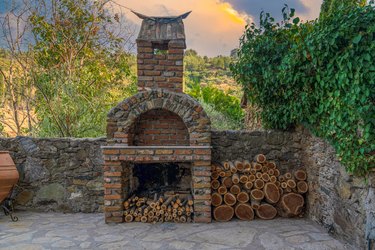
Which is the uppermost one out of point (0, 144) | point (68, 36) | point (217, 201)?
point (68, 36)

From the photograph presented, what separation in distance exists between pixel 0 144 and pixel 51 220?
5.05 feet

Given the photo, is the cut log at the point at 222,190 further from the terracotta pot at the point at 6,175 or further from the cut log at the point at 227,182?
the terracotta pot at the point at 6,175

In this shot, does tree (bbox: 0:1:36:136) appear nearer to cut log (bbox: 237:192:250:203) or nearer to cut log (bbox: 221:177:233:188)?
cut log (bbox: 221:177:233:188)

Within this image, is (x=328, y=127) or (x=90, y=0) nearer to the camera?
(x=328, y=127)

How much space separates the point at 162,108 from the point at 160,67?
0.62m

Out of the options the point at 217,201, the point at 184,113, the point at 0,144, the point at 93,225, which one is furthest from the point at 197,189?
the point at 0,144

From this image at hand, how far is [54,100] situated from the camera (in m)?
6.18

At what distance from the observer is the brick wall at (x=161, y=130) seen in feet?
14.0

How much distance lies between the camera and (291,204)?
13.1 feet

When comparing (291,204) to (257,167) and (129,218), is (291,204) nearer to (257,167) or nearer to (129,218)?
(257,167)

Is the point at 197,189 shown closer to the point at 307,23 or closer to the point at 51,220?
the point at 51,220

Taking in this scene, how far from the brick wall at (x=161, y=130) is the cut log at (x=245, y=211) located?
1.18m

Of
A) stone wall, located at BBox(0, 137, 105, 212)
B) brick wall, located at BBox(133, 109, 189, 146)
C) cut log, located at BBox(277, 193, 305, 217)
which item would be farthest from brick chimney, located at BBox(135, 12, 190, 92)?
cut log, located at BBox(277, 193, 305, 217)

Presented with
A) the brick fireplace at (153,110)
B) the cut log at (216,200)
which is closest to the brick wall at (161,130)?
the brick fireplace at (153,110)
